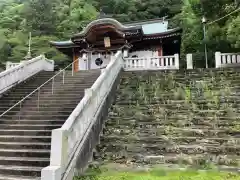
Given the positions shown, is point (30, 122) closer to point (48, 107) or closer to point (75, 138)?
point (48, 107)

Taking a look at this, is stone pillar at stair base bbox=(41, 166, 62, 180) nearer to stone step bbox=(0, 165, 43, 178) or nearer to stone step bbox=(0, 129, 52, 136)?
stone step bbox=(0, 165, 43, 178)

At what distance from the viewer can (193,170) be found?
20.6ft

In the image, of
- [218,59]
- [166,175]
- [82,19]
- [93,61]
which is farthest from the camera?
[82,19]

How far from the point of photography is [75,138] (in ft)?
21.6

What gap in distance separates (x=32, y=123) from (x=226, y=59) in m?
10.4

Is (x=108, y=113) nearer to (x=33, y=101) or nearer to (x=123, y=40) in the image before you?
(x=33, y=101)

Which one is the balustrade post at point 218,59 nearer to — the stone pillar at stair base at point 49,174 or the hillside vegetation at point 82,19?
the hillside vegetation at point 82,19

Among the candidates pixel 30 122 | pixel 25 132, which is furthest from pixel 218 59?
pixel 25 132

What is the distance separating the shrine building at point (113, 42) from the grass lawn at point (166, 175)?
13.3m

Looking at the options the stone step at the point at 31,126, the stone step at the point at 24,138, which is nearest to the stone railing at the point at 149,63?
the stone step at the point at 31,126

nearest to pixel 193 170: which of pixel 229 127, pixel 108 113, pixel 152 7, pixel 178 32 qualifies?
pixel 229 127

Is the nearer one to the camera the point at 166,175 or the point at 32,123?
the point at 166,175

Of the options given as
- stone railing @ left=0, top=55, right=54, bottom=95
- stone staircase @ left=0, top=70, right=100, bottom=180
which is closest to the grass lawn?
stone staircase @ left=0, top=70, right=100, bottom=180

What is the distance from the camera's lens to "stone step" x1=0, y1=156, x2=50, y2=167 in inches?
254
